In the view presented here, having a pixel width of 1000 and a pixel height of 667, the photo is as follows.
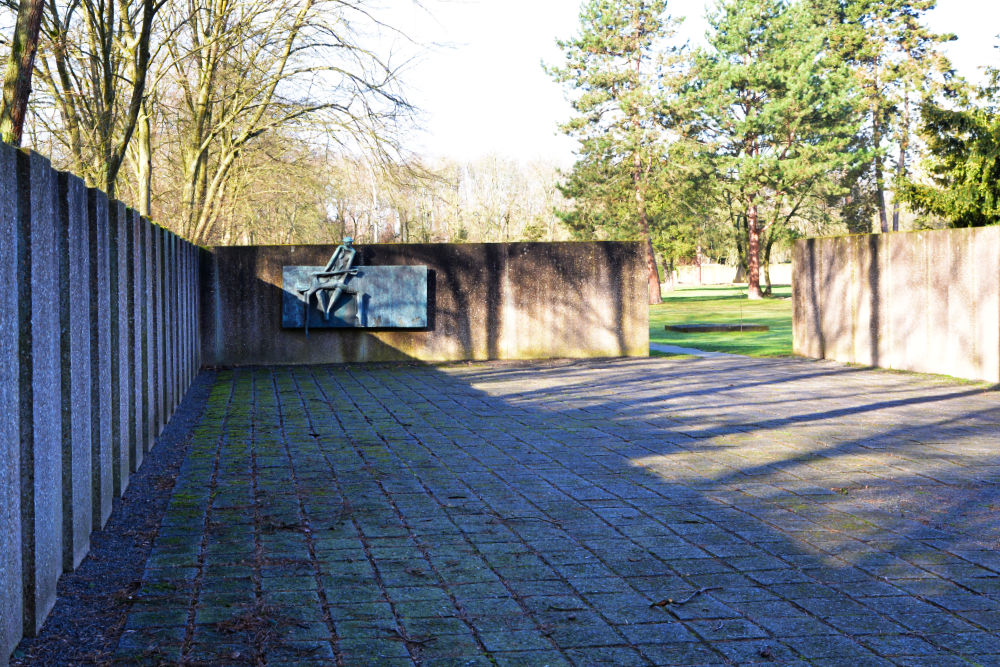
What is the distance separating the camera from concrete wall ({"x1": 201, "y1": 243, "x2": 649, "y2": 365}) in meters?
17.1

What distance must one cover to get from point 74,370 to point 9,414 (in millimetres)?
1437

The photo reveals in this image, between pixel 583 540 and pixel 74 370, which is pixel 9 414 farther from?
pixel 583 540

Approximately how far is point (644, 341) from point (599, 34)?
3285cm

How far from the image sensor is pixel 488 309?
17.8 metres

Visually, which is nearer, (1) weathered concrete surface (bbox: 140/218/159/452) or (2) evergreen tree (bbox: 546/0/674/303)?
(1) weathered concrete surface (bbox: 140/218/159/452)

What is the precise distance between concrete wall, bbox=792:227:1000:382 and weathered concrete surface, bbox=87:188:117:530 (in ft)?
35.8

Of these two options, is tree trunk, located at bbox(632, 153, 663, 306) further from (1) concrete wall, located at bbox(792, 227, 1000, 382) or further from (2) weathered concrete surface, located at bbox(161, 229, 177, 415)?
(2) weathered concrete surface, located at bbox(161, 229, 177, 415)

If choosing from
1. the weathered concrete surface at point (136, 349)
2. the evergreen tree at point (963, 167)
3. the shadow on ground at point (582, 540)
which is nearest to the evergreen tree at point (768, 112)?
the evergreen tree at point (963, 167)

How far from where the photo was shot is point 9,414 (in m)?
3.55

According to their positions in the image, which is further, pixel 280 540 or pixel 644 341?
pixel 644 341

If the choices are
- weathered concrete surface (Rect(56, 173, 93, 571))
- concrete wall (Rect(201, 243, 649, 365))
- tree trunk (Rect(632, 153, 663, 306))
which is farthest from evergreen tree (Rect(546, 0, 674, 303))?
weathered concrete surface (Rect(56, 173, 93, 571))

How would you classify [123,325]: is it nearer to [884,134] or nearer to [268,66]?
[268,66]

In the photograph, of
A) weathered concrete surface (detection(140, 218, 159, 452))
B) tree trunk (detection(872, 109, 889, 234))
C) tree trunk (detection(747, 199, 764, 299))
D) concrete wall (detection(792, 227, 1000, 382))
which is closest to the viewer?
weathered concrete surface (detection(140, 218, 159, 452))

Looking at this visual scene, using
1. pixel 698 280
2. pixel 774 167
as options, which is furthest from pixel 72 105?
pixel 698 280
